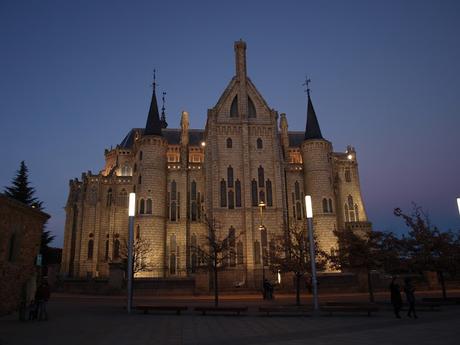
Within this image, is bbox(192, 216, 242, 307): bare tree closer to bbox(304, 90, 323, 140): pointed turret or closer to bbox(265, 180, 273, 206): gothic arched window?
bbox(265, 180, 273, 206): gothic arched window

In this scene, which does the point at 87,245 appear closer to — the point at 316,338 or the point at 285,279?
the point at 285,279

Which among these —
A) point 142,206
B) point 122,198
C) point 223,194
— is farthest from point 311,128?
point 122,198

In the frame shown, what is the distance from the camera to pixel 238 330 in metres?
13.5

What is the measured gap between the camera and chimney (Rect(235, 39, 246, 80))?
50031mm

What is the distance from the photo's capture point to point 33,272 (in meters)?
21.5

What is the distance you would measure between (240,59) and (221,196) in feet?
59.0

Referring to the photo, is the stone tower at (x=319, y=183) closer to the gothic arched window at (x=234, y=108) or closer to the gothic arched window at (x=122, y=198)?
the gothic arched window at (x=234, y=108)

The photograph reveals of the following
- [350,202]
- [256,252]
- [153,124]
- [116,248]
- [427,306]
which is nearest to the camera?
[427,306]

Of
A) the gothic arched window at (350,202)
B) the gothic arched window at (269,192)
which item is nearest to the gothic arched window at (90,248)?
the gothic arched window at (269,192)

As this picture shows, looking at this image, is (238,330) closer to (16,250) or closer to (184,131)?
(16,250)

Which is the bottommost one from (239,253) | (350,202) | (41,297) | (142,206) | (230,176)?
(41,297)

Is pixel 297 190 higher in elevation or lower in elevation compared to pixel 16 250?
higher

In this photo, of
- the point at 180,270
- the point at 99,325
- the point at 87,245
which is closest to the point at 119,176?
the point at 87,245

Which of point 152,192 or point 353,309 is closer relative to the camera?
point 353,309
